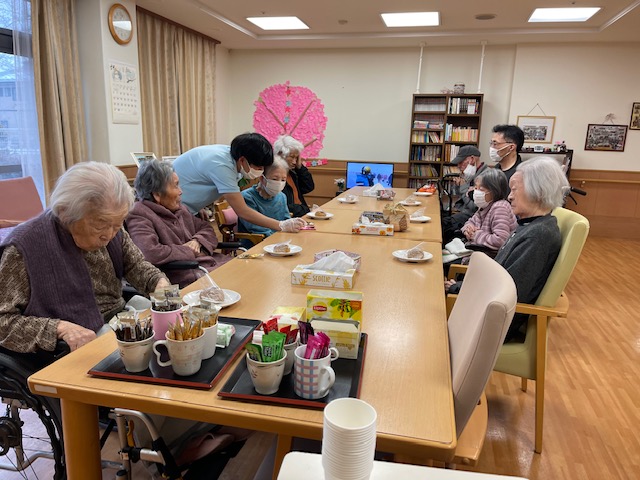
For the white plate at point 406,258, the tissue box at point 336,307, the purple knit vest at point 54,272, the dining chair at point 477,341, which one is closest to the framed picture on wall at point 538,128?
the white plate at point 406,258

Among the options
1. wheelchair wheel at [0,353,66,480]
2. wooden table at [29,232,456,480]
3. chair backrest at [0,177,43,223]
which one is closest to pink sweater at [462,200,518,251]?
wooden table at [29,232,456,480]

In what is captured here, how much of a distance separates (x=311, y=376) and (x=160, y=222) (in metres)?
1.59

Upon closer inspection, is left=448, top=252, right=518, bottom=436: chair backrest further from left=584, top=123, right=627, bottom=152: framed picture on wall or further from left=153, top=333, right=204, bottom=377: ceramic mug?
left=584, top=123, right=627, bottom=152: framed picture on wall

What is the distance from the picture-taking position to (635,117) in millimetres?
6129

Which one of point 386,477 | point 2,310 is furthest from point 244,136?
point 386,477

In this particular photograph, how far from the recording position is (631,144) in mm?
6234

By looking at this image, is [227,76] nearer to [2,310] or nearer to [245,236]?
[245,236]

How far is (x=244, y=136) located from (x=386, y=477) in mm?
2300

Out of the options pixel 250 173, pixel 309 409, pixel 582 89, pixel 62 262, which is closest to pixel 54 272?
pixel 62 262

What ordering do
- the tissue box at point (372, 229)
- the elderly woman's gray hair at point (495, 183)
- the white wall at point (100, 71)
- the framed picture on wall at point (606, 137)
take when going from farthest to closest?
the framed picture on wall at point (606, 137) < the white wall at point (100, 71) < the elderly woman's gray hair at point (495, 183) < the tissue box at point (372, 229)

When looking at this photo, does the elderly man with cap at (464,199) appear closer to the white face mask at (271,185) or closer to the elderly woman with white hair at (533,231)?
the white face mask at (271,185)

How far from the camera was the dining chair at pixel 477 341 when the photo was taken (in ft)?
3.29

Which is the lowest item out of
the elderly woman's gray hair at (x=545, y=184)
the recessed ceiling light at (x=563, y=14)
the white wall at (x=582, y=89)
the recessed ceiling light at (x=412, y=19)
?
the elderly woman's gray hair at (x=545, y=184)

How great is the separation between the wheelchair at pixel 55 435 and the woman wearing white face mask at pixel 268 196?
1.79m
